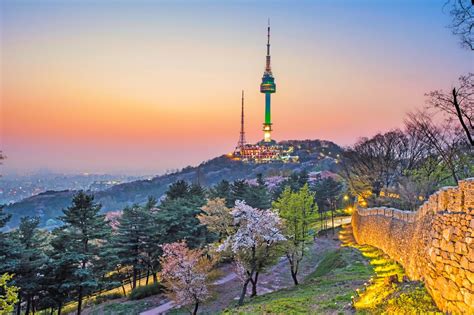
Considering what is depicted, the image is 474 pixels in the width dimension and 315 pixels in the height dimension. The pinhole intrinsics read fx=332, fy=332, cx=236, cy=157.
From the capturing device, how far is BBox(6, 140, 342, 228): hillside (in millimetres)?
105062

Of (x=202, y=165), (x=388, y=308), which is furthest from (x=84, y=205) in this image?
(x=202, y=165)

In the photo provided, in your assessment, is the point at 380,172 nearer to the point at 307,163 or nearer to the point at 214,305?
the point at 214,305

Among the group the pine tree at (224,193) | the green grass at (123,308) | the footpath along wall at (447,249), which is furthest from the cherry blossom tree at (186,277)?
the pine tree at (224,193)

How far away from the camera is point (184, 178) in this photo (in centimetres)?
13325

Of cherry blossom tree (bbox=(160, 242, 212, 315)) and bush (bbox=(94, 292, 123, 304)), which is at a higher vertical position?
cherry blossom tree (bbox=(160, 242, 212, 315))

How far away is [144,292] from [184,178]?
109 meters

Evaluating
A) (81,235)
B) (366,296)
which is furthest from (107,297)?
(366,296)

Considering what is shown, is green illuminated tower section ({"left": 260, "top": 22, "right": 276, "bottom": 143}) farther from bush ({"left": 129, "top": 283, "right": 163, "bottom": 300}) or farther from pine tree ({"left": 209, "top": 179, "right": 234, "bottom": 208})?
bush ({"left": 129, "top": 283, "right": 163, "bottom": 300})

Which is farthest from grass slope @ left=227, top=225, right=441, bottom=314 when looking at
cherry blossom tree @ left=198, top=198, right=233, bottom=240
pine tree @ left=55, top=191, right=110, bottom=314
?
pine tree @ left=55, top=191, right=110, bottom=314

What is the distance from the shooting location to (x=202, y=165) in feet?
496

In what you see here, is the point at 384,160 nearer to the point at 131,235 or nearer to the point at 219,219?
the point at 219,219

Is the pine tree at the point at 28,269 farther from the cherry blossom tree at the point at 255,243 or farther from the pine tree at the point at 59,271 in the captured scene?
the cherry blossom tree at the point at 255,243

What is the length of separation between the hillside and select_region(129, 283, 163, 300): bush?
3026 inches

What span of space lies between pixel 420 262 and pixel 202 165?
143m
